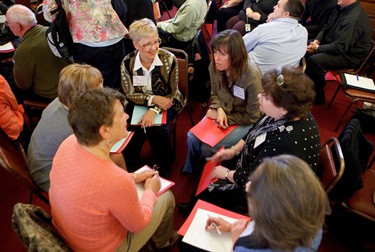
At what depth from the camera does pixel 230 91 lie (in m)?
2.14

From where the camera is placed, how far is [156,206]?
1557 mm

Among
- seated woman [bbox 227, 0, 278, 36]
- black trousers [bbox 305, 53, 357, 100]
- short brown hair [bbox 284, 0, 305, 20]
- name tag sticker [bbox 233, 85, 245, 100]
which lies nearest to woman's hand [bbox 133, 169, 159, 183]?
name tag sticker [bbox 233, 85, 245, 100]

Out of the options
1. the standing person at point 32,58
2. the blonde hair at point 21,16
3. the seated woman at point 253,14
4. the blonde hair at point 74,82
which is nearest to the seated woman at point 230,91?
the blonde hair at point 74,82

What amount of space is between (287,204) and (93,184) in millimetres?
730

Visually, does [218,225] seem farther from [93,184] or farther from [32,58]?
[32,58]

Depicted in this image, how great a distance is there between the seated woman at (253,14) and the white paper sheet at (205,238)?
10.5ft

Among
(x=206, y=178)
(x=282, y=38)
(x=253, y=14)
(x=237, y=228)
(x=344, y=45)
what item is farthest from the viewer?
(x=253, y=14)

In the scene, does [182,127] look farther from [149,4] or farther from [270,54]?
[149,4]

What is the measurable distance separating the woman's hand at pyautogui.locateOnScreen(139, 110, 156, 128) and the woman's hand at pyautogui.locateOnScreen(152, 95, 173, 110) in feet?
0.32

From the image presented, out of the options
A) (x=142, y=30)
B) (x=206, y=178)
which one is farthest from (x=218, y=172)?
(x=142, y=30)

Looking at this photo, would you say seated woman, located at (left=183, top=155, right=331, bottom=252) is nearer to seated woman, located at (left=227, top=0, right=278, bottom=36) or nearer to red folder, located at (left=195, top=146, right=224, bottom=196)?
red folder, located at (left=195, top=146, right=224, bottom=196)

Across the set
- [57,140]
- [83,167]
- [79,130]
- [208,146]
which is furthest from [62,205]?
[208,146]

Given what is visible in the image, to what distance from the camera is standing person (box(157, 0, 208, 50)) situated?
313cm

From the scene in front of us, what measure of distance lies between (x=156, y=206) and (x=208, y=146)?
29.2 inches
